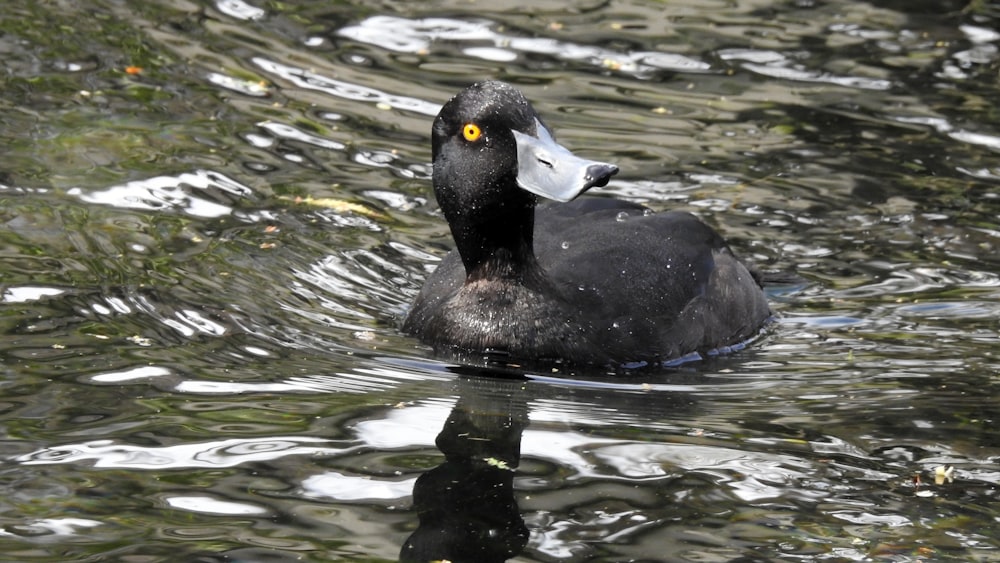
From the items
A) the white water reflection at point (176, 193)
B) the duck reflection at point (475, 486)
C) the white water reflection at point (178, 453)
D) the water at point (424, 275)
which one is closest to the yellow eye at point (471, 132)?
the water at point (424, 275)

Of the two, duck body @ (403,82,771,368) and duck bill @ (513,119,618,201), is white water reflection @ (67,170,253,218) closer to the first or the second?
duck body @ (403,82,771,368)

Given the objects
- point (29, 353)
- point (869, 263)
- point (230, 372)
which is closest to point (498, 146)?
point (230, 372)

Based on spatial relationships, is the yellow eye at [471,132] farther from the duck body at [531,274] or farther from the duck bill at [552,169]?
the duck bill at [552,169]

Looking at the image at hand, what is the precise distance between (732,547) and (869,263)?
4277 mm

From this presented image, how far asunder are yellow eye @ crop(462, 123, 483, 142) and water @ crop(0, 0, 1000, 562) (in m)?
1.04

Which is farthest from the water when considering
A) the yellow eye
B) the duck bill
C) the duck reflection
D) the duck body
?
the yellow eye

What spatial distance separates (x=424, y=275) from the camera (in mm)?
8781

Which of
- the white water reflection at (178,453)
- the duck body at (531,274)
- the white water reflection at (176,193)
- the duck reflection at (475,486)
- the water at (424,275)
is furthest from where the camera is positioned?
the white water reflection at (176,193)

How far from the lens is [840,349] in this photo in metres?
7.59

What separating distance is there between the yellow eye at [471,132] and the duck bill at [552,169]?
17cm

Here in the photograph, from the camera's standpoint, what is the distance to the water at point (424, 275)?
529 cm

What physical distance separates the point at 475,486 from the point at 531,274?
1979 millimetres

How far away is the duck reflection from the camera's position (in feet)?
16.4

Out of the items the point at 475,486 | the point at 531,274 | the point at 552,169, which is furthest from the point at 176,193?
the point at 475,486
